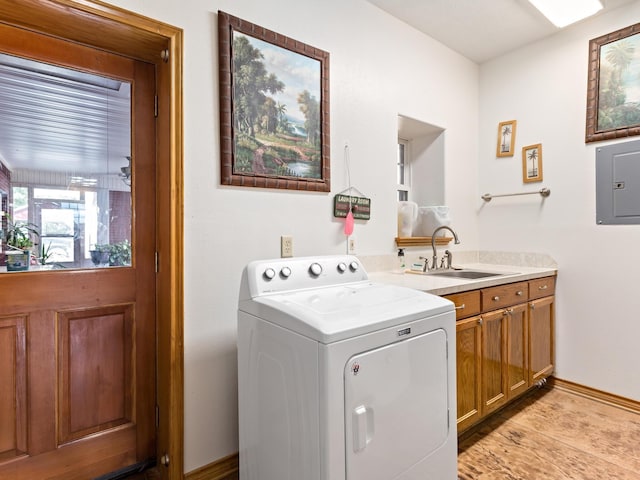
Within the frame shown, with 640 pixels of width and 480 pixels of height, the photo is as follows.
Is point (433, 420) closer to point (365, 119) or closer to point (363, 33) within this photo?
point (365, 119)

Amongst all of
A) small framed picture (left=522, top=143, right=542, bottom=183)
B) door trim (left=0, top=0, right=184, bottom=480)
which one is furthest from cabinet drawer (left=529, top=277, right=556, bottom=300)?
door trim (left=0, top=0, right=184, bottom=480)

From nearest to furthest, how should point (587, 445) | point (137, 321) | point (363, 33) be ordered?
point (137, 321) → point (587, 445) → point (363, 33)

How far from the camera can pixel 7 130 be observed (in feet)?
4.80

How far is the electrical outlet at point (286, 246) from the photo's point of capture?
190 cm

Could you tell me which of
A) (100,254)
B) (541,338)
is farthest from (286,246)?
(541,338)

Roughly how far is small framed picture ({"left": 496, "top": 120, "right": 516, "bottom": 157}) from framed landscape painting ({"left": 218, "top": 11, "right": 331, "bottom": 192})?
68.5 inches

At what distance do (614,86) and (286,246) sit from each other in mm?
2449

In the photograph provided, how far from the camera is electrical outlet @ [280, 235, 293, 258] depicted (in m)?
1.90

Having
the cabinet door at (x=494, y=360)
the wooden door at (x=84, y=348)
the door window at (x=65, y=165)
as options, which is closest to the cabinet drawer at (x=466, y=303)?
the cabinet door at (x=494, y=360)

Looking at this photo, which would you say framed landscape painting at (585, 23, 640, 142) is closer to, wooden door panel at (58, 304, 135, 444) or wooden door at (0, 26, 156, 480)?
wooden door at (0, 26, 156, 480)

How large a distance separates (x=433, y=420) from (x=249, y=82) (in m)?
1.72

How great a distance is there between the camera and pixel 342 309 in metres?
1.29

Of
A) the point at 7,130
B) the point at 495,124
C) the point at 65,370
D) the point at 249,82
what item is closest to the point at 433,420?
the point at 65,370

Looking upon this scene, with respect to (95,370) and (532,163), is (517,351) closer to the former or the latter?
(532,163)
